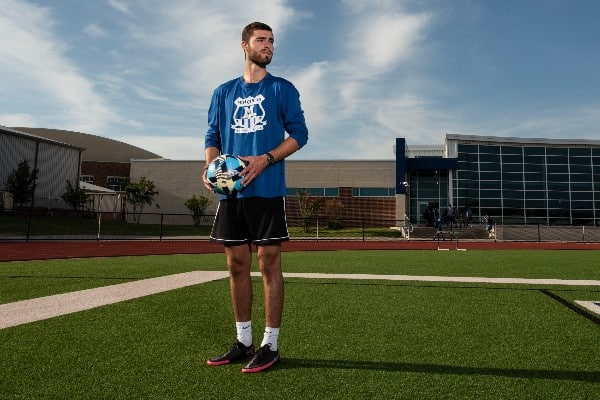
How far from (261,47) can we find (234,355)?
7.08 ft

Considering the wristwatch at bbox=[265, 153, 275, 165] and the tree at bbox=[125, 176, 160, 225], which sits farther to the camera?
the tree at bbox=[125, 176, 160, 225]

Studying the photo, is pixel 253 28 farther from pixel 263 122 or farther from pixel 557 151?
pixel 557 151

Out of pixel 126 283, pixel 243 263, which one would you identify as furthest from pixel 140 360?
pixel 126 283

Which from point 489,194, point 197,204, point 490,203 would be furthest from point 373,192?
point 197,204

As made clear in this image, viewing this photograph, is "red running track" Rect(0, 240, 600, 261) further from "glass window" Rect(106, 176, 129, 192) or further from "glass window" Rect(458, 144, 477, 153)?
"glass window" Rect(106, 176, 129, 192)

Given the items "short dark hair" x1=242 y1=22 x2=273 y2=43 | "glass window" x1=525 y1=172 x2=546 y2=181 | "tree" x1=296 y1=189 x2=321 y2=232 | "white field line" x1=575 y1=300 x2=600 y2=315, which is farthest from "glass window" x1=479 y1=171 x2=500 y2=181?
"short dark hair" x1=242 y1=22 x2=273 y2=43

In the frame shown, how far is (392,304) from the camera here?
5238 mm

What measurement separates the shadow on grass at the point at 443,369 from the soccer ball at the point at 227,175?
3.98 ft

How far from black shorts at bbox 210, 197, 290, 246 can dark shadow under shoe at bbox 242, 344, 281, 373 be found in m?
0.71

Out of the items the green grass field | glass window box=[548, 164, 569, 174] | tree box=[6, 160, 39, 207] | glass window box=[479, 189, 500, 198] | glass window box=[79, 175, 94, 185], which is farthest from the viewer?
glass window box=[79, 175, 94, 185]

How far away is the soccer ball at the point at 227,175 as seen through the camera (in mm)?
3066

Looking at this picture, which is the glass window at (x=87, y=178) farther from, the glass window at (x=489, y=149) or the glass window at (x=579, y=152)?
the glass window at (x=579, y=152)

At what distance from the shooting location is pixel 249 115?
327 centimetres

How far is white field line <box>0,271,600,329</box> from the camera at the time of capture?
460 cm
